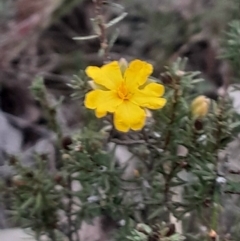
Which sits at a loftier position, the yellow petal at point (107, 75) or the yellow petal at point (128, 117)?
the yellow petal at point (107, 75)

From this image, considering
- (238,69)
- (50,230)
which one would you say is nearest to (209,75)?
(238,69)

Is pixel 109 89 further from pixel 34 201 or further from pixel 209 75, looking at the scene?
pixel 209 75

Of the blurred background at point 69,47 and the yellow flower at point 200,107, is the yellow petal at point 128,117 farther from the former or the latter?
the blurred background at point 69,47

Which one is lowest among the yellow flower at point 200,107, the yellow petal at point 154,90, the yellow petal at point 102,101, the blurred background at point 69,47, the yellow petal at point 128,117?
the blurred background at point 69,47

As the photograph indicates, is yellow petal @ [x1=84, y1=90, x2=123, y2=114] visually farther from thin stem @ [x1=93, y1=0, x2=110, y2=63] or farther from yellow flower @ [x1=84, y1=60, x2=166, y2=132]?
thin stem @ [x1=93, y1=0, x2=110, y2=63]

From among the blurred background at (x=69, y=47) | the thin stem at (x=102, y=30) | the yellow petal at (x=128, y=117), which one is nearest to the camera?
the yellow petal at (x=128, y=117)

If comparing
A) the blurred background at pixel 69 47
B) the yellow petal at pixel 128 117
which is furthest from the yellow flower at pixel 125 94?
the blurred background at pixel 69 47

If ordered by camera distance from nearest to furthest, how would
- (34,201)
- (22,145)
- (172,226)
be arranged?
(172,226), (34,201), (22,145)

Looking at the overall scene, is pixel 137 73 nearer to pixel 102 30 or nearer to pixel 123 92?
pixel 123 92
